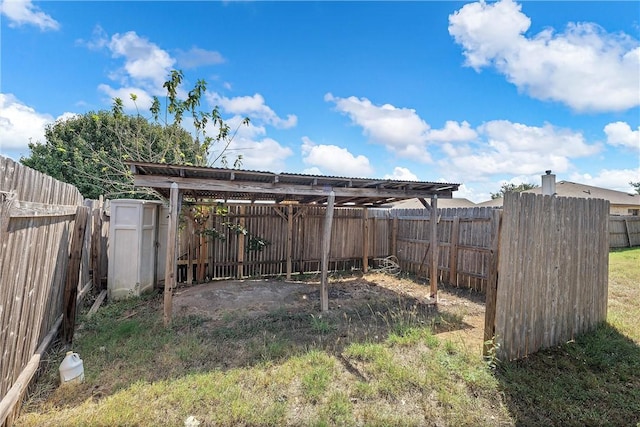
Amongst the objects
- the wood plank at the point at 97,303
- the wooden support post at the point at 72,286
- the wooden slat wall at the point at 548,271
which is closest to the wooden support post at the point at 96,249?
the wood plank at the point at 97,303

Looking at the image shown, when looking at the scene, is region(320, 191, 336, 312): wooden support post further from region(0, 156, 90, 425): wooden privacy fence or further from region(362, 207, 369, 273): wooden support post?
region(362, 207, 369, 273): wooden support post

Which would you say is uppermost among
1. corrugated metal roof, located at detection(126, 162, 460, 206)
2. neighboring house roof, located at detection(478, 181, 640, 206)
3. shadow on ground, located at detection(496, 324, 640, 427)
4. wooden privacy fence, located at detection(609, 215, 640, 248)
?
neighboring house roof, located at detection(478, 181, 640, 206)

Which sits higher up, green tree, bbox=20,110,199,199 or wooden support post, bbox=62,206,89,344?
green tree, bbox=20,110,199,199

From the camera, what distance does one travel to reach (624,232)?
1301 centimetres

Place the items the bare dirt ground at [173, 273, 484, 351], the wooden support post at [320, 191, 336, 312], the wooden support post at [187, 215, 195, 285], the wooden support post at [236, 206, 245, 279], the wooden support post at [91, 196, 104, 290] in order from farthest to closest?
the wooden support post at [236, 206, 245, 279]
the wooden support post at [187, 215, 195, 285]
the wooden support post at [91, 196, 104, 290]
the wooden support post at [320, 191, 336, 312]
the bare dirt ground at [173, 273, 484, 351]

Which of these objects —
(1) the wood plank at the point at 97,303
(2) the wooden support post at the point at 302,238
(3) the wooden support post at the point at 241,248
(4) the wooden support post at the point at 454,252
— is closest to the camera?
(1) the wood plank at the point at 97,303

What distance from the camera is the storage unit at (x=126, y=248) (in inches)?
204

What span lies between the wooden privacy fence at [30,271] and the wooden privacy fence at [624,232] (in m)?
18.6

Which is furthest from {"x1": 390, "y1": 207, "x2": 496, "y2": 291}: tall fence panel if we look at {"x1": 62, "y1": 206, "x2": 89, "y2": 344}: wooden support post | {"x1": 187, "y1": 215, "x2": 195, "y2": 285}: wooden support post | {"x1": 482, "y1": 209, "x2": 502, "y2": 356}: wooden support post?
{"x1": 62, "y1": 206, "x2": 89, "y2": 344}: wooden support post

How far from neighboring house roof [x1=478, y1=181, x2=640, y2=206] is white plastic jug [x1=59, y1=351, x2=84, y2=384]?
17867 millimetres

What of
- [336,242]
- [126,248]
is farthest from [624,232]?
[126,248]

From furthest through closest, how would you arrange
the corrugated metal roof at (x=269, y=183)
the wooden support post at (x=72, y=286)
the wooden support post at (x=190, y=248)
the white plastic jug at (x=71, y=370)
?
the wooden support post at (x=190, y=248)
the corrugated metal roof at (x=269, y=183)
the wooden support post at (x=72, y=286)
the white plastic jug at (x=71, y=370)

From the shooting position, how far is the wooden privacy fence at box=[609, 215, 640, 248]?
41.9ft

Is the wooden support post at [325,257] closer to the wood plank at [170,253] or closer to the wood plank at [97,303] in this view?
the wood plank at [170,253]
